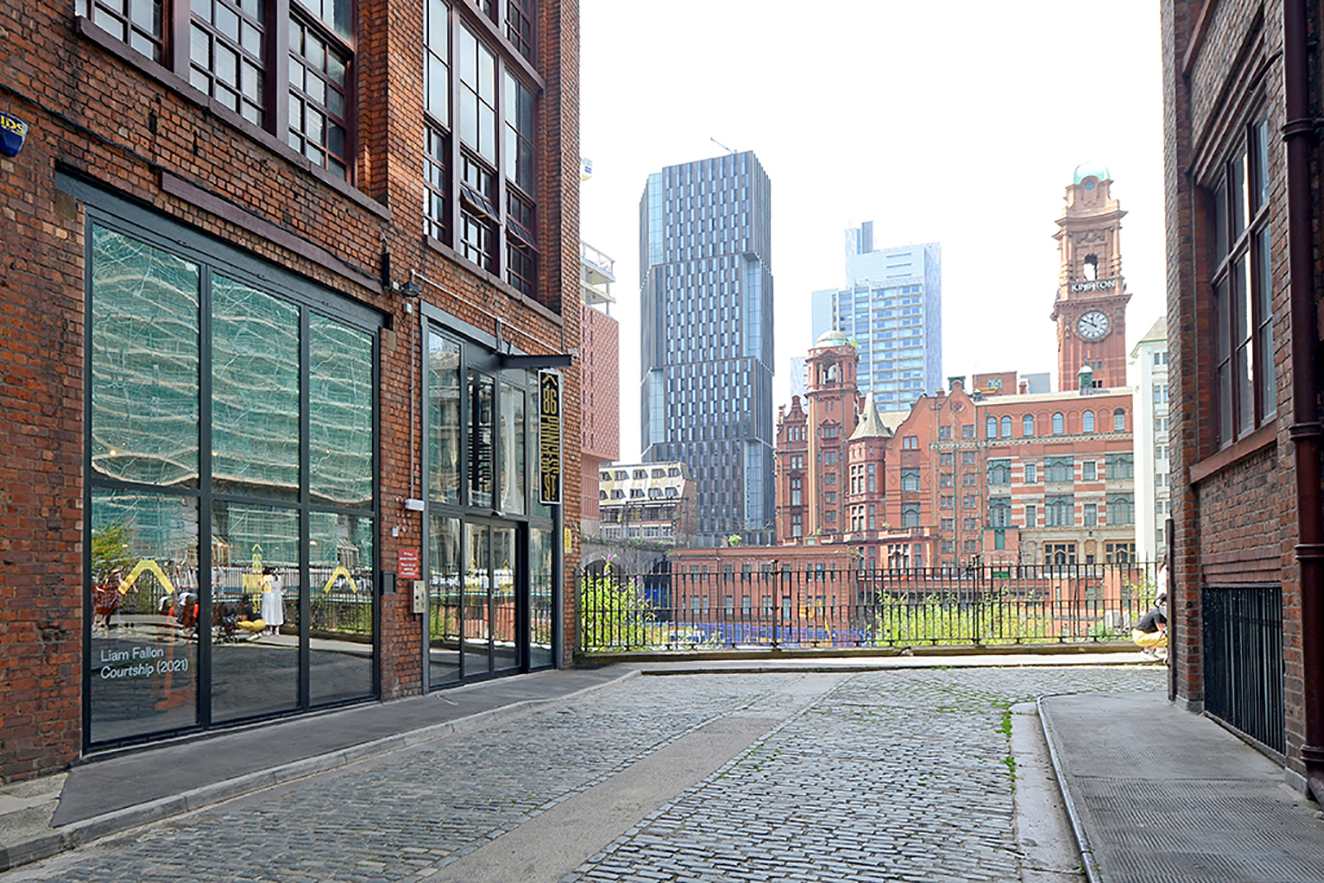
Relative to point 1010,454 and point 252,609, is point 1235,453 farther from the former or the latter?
point 1010,454

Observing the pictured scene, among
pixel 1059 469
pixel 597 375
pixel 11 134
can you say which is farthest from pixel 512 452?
pixel 597 375

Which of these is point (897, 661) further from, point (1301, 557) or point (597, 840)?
point (597, 840)

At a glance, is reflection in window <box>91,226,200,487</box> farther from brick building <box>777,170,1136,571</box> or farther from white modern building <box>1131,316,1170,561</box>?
brick building <box>777,170,1136,571</box>

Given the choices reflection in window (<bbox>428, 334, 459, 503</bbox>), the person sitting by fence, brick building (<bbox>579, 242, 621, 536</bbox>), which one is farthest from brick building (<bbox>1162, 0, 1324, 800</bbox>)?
brick building (<bbox>579, 242, 621, 536</bbox>)

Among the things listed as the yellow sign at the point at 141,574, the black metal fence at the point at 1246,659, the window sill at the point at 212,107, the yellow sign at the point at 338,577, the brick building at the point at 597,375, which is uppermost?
the brick building at the point at 597,375

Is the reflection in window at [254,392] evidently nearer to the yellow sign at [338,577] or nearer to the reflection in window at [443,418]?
the yellow sign at [338,577]

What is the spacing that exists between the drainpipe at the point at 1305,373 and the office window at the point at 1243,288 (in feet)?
2.57

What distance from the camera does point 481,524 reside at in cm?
1789

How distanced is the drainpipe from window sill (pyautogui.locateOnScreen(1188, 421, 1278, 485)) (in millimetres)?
952

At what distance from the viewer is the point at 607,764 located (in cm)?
1005

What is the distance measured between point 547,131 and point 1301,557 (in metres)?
16.7

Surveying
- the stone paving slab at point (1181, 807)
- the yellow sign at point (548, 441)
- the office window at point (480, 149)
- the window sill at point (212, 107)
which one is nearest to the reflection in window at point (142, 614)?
the window sill at point (212, 107)

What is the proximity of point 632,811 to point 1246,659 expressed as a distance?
6144mm

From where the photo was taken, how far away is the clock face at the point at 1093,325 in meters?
107
